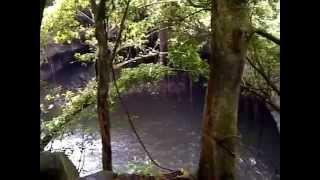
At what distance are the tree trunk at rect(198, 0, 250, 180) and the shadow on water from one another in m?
1.67

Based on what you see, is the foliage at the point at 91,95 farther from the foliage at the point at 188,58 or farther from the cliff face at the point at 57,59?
the cliff face at the point at 57,59

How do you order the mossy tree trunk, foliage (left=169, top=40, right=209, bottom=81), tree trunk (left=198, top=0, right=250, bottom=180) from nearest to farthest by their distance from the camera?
tree trunk (left=198, top=0, right=250, bottom=180), the mossy tree trunk, foliage (left=169, top=40, right=209, bottom=81)

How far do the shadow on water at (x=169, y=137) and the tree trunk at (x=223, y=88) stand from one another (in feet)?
5.48

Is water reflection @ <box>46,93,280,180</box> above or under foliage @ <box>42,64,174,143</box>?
under

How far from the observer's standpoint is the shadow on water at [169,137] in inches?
251

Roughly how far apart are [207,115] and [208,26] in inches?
76.3

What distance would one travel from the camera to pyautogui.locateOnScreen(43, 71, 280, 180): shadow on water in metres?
6.37

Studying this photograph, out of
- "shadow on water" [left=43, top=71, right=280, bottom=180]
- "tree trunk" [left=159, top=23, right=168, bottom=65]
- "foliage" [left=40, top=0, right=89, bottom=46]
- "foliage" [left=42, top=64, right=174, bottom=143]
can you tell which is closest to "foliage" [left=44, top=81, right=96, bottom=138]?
"foliage" [left=42, top=64, right=174, bottom=143]

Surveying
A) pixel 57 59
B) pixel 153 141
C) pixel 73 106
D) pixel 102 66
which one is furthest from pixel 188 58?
pixel 57 59

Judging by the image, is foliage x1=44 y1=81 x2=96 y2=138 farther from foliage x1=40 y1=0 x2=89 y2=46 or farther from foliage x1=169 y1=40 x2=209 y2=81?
foliage x1=169 y1=40 x2=209 y2=81
